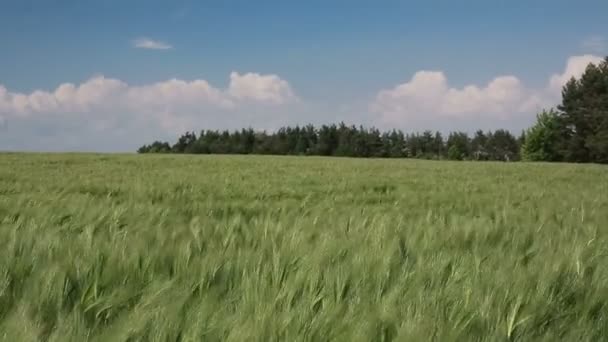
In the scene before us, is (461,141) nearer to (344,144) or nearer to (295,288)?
(344,144)

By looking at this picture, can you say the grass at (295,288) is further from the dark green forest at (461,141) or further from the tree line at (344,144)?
the tree line at (344,144)

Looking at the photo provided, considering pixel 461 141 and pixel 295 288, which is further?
pixel 461 141

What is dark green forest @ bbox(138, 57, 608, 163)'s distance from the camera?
55.6 metres

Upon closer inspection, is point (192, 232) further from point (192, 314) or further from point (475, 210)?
point (475, 210)

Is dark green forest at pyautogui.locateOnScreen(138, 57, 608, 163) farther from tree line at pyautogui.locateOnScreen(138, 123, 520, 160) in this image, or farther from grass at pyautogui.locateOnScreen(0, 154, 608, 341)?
grass at pyautogui.locateOnScreen(0, 154, 608, 341)

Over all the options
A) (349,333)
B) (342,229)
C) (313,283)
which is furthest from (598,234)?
(349,333)

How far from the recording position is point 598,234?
3258 millimetres

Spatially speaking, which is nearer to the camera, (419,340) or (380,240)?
(419,340)

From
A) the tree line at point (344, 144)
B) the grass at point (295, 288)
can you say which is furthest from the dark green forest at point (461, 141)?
the grass at point (295, 288)

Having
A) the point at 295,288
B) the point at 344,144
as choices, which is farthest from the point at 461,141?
the point at 295,288

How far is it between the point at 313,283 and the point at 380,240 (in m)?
0.79

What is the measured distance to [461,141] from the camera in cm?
8812

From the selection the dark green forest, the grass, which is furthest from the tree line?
the grass

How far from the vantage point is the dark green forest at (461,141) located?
55625mm
